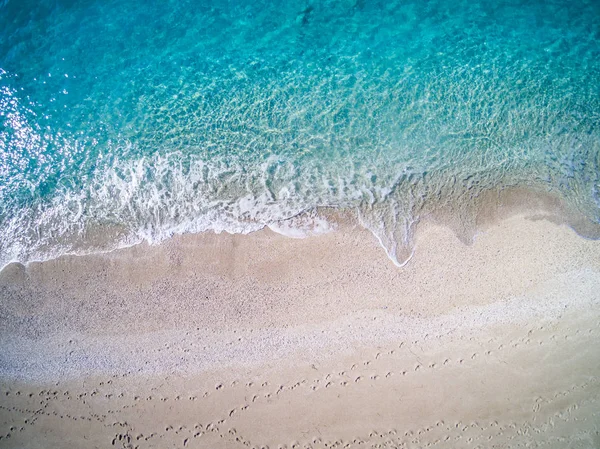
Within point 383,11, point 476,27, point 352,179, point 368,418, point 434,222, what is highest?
point 383,11

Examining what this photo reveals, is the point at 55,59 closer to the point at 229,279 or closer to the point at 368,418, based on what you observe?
the point at 229,279

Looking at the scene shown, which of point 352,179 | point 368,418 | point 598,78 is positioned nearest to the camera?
point 368,418

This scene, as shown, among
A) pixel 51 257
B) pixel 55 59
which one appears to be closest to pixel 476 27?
pixel 55 59

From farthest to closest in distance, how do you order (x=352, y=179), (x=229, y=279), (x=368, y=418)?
(x=352, y=179), (x=229, y=279), (x=368, y=418)

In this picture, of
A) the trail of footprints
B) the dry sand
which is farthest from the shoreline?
the trail of footprints

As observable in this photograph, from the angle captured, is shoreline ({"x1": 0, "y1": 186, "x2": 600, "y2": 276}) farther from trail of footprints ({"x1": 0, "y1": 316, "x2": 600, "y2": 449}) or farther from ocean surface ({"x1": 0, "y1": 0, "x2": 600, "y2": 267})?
trail of footprints ({"x1": 0, "y1": 316, "x2": 600, "y2": 449})
